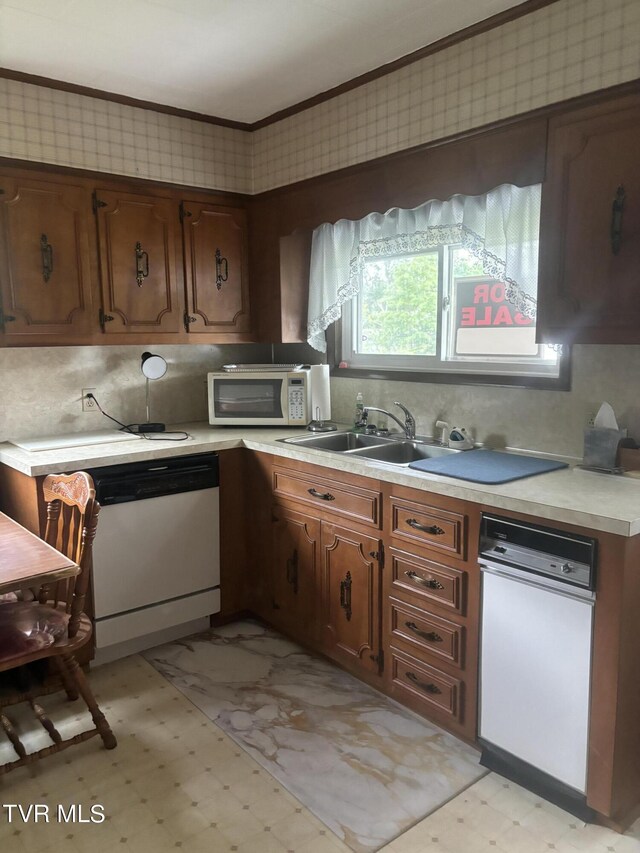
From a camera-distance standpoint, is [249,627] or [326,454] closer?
[326,454]

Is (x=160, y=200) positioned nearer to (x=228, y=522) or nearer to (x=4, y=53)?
(x=4, y=53)

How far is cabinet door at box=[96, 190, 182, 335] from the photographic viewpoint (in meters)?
2.89

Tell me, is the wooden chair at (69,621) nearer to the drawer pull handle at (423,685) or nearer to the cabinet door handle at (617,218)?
the drawer pull handle at (423,685)

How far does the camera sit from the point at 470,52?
2.23 m

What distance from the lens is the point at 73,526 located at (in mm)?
2199

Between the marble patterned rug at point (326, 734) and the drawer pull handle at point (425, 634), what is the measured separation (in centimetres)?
34

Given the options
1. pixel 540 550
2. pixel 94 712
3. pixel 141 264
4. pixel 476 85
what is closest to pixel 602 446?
pixel 540 550

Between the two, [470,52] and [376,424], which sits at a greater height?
[470,52]

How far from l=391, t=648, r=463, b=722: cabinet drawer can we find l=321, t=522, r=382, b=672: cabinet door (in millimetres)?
105

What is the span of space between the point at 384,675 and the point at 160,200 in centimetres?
233

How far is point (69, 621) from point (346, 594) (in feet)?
3.37

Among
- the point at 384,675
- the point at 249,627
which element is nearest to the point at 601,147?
the point at 384,675

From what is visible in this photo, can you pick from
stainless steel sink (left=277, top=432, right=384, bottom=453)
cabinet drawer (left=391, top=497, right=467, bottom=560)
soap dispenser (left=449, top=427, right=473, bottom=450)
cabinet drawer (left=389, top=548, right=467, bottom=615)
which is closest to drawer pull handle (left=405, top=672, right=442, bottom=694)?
cabinet drawer (left=389, top=548, right=467, bottom=615)

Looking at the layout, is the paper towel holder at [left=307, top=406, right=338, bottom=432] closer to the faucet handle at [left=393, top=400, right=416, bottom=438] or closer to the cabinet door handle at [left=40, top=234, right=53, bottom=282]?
the faucet handle at [left=393, top=400, right=416, bottom=438]
